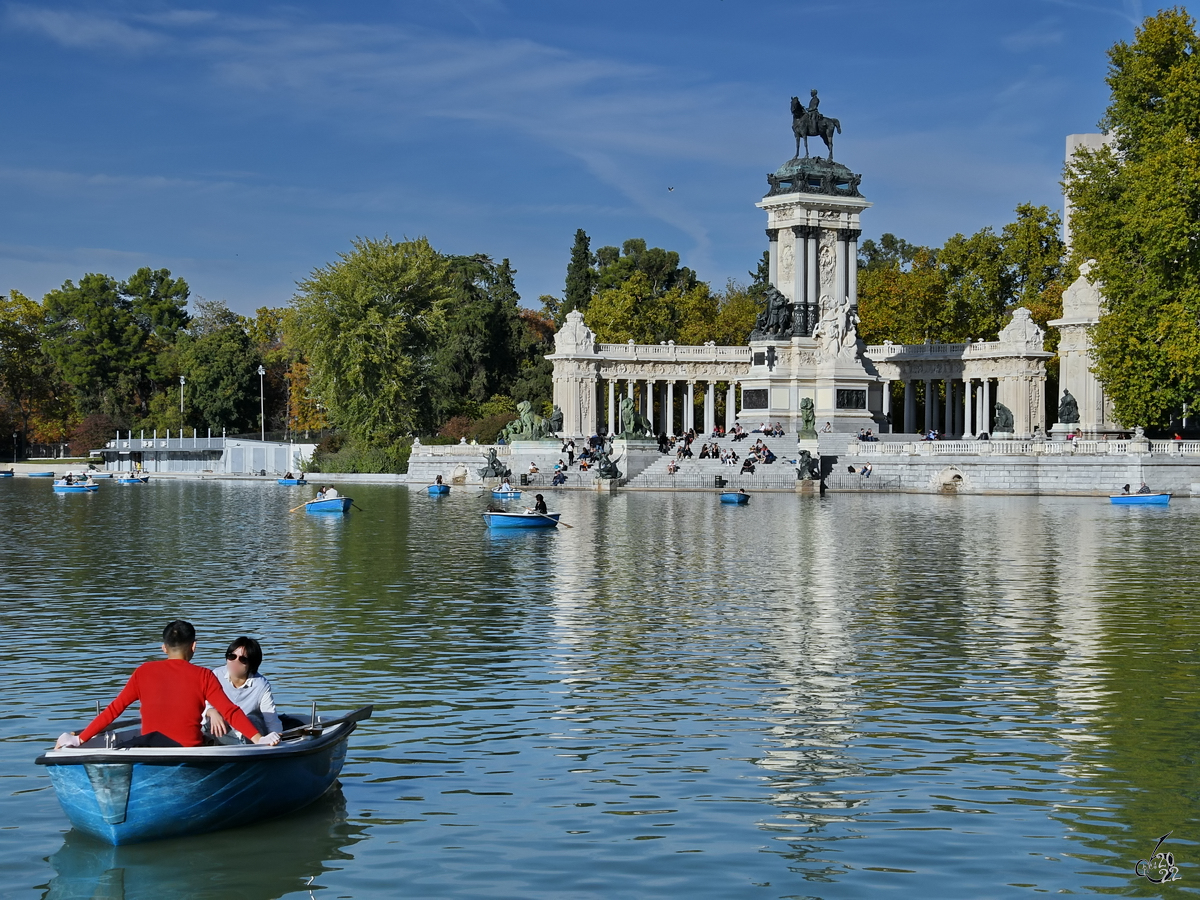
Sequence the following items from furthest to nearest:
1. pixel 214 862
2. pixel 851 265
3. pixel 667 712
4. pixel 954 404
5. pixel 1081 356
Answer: pixel 954 404
pixel 851 265
pixel 1081 356
pixel 667 712
pixel 214 862

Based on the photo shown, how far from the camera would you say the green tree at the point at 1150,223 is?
187ft

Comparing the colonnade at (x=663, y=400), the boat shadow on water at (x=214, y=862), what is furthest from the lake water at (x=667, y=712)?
the colonnade at (x=663, y=400)

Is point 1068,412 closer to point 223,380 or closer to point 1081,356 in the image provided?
point 1081,356

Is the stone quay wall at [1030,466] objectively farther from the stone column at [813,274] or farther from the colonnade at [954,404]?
the colonnade at [954,404]

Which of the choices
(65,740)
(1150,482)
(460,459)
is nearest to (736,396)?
(460,459)

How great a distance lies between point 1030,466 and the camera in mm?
63781

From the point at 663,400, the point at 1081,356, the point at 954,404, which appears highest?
the point at 1081,356

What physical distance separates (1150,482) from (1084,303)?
2252cm

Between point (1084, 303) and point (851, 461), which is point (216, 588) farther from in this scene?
point (1084, 303)

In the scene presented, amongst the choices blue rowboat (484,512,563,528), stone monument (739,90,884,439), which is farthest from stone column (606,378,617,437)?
blue rowboat (484,512,563,528)

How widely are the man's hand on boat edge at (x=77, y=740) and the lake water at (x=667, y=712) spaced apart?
2.84ft

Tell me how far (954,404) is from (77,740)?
9250cm

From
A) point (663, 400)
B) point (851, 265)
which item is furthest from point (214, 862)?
point (663, 400)

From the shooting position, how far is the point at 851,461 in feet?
226
